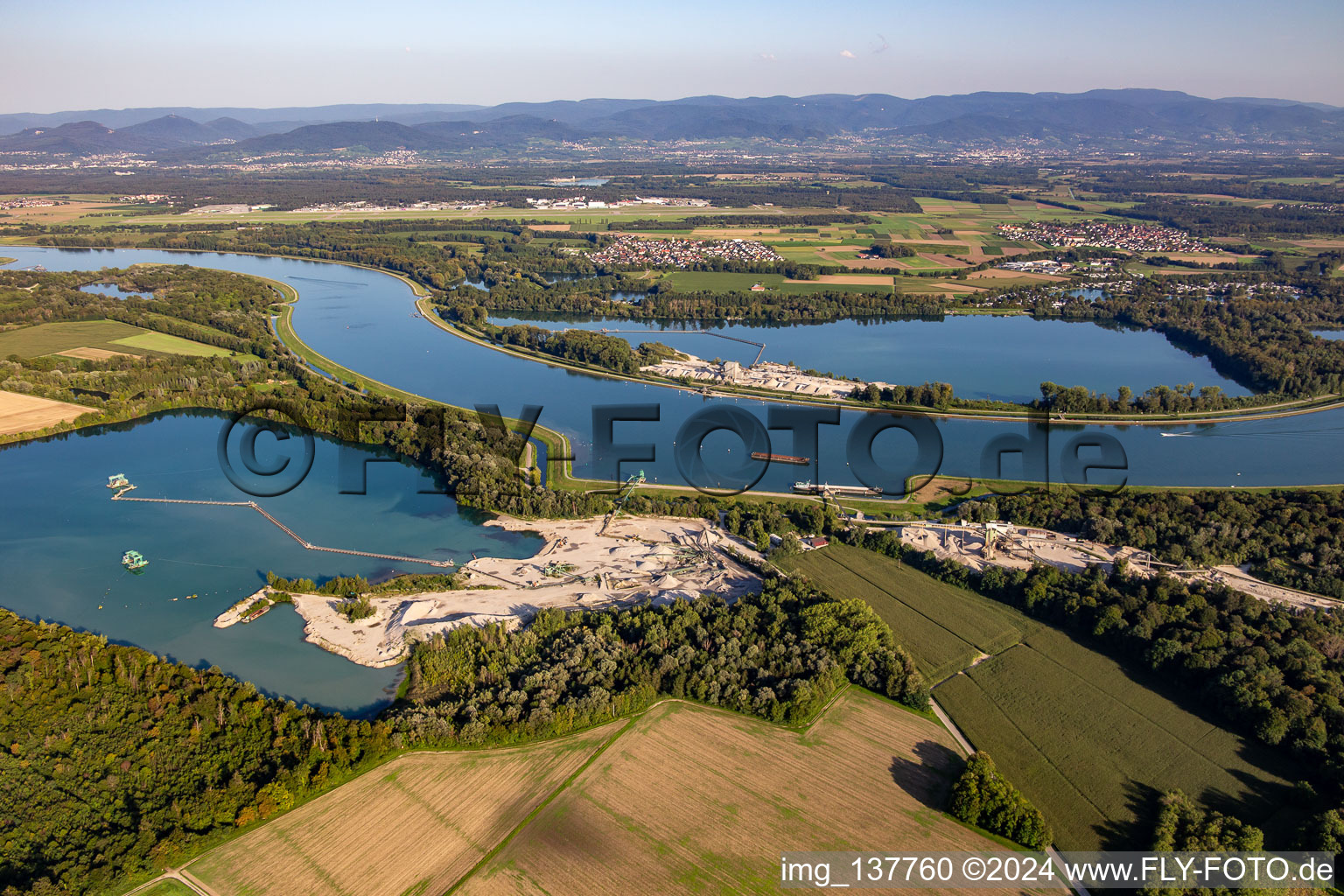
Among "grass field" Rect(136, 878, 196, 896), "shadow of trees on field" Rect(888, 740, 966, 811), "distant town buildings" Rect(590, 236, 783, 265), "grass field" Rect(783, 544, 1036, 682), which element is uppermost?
"distant town buildings" Rect(590, 236, 783, 265)

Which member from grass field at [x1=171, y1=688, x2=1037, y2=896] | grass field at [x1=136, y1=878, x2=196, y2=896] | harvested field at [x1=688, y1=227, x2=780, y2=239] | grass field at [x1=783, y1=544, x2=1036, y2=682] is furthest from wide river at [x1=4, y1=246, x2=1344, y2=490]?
→ harvested field at [x1=688, y1=227, x2=780, y2=239]

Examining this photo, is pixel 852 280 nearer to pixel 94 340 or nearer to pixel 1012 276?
pixel 1012 276

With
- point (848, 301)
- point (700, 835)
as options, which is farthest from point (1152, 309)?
point (700, 835)

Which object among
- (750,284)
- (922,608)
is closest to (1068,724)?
(922,608)

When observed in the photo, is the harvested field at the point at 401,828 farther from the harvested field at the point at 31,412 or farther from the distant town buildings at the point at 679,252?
the distant town buildings at the point at 679,252

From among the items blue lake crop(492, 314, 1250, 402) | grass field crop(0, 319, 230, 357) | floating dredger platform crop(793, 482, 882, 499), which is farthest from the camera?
grass field crop(0, 319, 230, 357)

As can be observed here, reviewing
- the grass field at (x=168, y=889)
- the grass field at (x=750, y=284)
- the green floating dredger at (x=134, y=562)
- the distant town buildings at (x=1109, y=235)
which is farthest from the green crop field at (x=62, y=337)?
the distant town buildings at (x=1109, y=235)

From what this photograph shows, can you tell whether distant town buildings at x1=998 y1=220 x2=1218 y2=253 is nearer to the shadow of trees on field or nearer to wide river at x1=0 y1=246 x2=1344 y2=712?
wide river at x1=0 y1=246 x2=1344 y2=712
